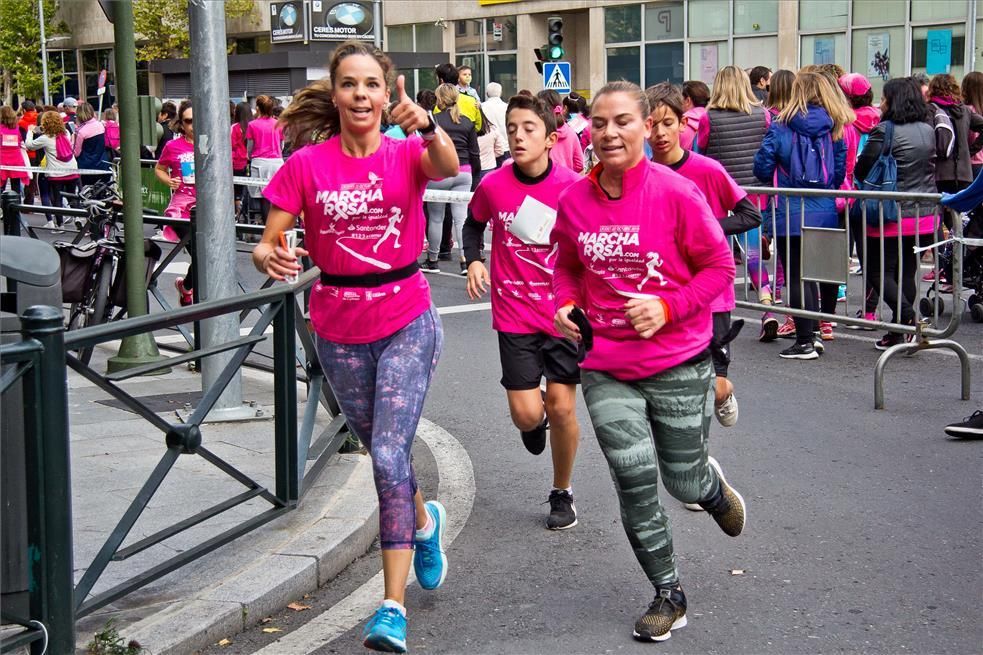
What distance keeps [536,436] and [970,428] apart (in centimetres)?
252

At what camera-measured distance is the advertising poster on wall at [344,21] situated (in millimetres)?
39062

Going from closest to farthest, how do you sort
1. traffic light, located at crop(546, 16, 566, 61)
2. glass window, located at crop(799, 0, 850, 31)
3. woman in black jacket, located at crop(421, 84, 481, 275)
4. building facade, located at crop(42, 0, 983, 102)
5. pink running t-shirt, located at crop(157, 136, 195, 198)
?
pink running t-shirt, located at crop(157, 136, 195, 198) → woman in black jacket, located at crop(421, 84, 481, 275) → traffic light, located at crop(546, 16, 566, 61) → building facade, located at crop(42, 0, 983, 102) → glass window, located at crop(799, 0, 850, 31)

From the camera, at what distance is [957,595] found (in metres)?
4.72

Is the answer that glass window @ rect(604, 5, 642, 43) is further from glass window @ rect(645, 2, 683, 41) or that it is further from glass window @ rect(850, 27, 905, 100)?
glass window @ rect(850, 27, 905, 100)

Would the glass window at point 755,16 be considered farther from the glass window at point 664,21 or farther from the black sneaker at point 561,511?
the black sneaker at point 561,511

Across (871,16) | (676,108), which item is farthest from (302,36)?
(676,108)

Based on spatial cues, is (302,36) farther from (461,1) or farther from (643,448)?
(643,448)

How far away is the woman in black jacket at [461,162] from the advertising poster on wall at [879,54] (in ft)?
68.0

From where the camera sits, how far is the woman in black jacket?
562 inches

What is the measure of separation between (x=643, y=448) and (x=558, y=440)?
4.27 ft

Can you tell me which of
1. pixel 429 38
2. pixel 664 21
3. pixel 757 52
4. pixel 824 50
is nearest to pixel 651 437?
pixel 824 50

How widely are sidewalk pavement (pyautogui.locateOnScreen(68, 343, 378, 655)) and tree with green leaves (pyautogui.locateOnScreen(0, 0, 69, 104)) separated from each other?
50.4m

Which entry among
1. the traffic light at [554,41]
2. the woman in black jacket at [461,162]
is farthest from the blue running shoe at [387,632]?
the traffic light at [554,41]

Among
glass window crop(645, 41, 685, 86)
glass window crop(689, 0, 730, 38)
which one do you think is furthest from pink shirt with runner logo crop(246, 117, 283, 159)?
glass window crop(645, 41, 685, 86)
